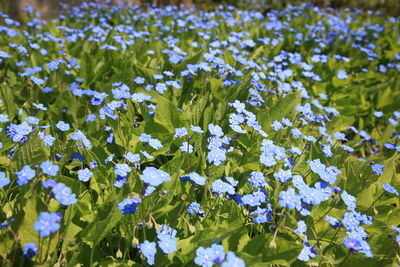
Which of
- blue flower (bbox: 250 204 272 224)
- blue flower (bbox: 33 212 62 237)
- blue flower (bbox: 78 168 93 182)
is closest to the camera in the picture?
blue flower (bbox: 33 212 62 237)

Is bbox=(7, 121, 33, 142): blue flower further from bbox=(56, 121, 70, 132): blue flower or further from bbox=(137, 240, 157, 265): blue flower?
bbox=(137, 240, 157, 265): blue flower

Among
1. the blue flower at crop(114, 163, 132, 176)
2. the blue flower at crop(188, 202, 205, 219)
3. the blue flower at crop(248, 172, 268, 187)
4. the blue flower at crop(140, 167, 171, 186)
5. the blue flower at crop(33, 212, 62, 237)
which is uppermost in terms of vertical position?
the blue flower at crop(33, 212, 62, 237)

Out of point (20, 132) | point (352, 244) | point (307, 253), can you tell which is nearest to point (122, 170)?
point (20, 132)

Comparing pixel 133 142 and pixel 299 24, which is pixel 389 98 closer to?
pixel 299 24

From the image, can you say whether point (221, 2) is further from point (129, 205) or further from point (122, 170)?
point (129, 205)

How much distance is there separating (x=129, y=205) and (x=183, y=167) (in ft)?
2.44

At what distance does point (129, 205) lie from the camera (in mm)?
1664

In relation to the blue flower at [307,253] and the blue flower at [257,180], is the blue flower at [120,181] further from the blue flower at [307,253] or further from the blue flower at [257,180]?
the blue flower at [307,253]

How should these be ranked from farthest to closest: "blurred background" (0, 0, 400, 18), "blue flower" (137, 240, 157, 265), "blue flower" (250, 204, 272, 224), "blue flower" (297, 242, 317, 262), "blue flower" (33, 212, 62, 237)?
"blurred background" (0, 0, 400, 18) → "blue flower" (250, 204, 272, 224) → "blue flower" (297, 242, 317, 262) → "blue flower" (137, 240, 157, 265) → "blue flower" (33, 212, 62, 237)

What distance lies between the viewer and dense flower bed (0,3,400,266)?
1.74m

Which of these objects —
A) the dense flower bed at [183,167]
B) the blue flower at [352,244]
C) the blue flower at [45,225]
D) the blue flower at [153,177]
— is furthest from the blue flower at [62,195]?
the blue flower at [352,244]

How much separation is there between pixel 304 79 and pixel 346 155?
6.11ft

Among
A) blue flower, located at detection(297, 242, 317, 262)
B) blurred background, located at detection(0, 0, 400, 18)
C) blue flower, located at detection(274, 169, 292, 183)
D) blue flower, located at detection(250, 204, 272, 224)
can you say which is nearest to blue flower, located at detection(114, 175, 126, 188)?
blue flower, located at detection(250, 204, 272, 224)

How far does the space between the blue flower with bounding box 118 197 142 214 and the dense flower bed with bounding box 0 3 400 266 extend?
10mm
